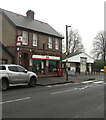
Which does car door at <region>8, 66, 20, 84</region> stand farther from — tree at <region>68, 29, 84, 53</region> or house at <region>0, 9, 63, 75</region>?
tree at <region>68, 29, 84, 53</region>

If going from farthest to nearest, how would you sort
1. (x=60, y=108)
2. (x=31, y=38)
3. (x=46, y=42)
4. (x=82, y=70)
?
(x=82, y=70)
(x=46, y=42)
(x=31, y=38)
(x=60, y=108)

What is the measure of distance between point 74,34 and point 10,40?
171 ft

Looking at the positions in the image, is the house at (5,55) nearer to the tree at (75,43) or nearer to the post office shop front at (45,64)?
the post office shop front at (45,64)

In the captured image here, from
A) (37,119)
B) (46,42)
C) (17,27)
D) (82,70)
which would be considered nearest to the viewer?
(37,119)

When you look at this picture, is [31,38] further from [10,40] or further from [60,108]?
[60,108]

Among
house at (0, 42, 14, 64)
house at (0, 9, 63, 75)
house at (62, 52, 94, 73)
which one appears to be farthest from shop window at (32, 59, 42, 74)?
house at (62, 52, 94, 73)

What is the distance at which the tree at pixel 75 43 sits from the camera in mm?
70188

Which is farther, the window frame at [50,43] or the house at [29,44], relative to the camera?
the window frame at [50,43]

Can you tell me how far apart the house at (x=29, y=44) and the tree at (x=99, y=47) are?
4199 cm

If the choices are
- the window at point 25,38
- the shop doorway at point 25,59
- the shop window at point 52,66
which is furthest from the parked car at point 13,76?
the shop window at point 52,66

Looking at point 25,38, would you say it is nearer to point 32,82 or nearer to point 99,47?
point 32,82

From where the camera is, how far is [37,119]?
6012 millimetres

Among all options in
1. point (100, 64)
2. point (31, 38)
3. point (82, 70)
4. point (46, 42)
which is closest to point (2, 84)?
point (31, 38)

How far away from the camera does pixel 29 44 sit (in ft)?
76.0
